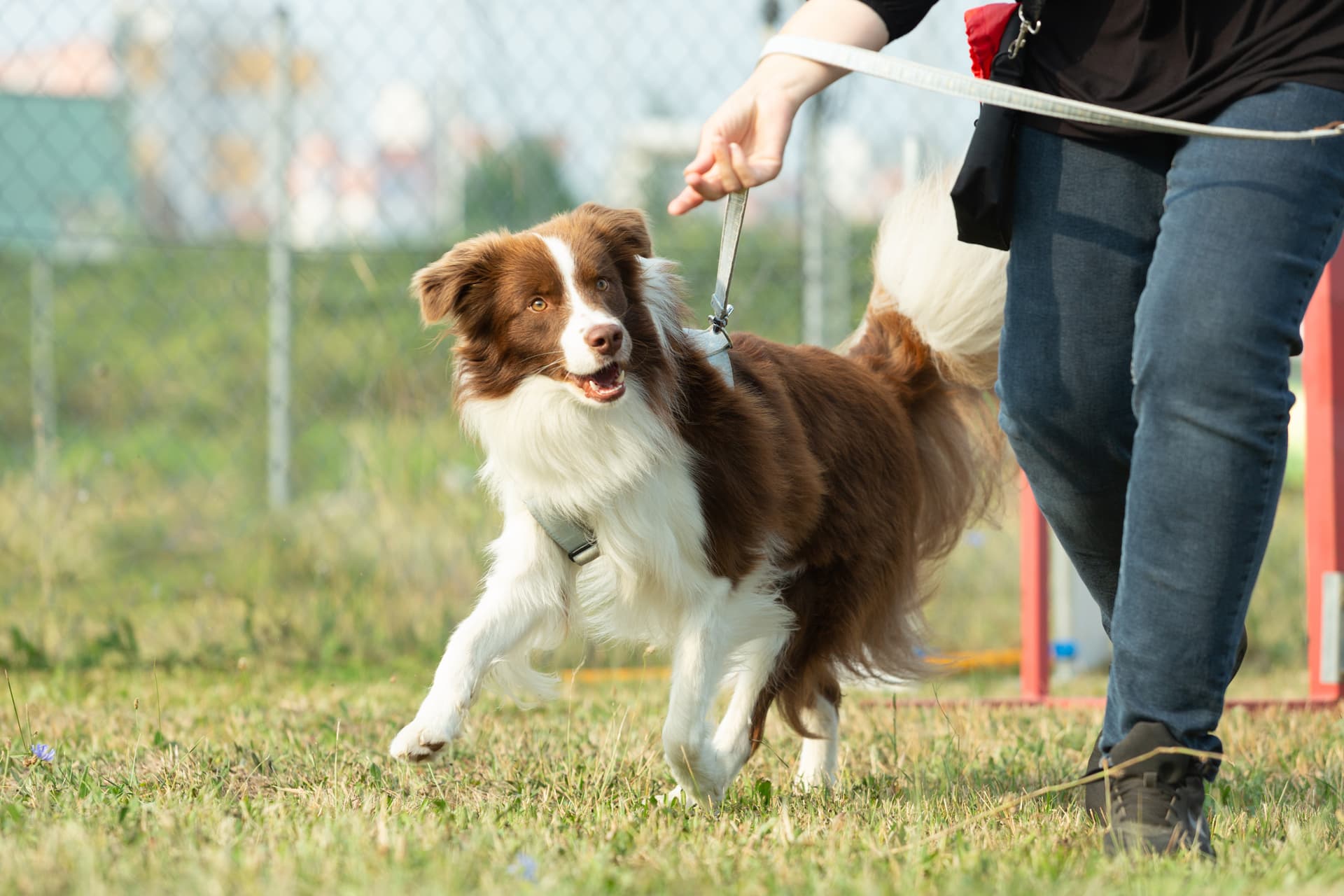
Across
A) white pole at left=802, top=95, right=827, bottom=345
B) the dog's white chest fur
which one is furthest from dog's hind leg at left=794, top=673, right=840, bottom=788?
white pole at left=802, top=95, right=827, bottom=345

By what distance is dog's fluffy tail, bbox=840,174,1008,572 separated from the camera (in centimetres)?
354

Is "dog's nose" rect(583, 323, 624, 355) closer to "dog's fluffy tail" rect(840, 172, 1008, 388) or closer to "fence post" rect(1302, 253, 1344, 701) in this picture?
"dog's fluffy tail" rect(840, 172, 1008, 388)

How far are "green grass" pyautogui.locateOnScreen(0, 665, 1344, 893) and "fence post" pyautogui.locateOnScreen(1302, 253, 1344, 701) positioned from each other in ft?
1.10

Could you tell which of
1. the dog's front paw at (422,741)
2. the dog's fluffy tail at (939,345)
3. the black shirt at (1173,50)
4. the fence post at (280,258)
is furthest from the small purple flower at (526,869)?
the fence post at (280,258)

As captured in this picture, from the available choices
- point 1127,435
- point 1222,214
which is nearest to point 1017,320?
point 1127,435

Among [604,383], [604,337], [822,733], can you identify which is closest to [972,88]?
[604,337]

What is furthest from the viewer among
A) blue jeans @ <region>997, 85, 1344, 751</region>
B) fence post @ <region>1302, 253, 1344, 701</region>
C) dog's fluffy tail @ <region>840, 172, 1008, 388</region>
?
fence post @ <region>1302, 253, 1344, 701</region>

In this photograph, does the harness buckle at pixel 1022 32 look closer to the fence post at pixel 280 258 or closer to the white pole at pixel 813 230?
the white pole at pixel 813 230

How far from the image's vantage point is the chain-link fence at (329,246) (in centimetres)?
523

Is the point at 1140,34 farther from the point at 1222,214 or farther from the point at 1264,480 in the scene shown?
the point at 1264,480

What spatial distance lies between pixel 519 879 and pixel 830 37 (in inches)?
54.3

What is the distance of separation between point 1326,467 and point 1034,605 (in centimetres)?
95

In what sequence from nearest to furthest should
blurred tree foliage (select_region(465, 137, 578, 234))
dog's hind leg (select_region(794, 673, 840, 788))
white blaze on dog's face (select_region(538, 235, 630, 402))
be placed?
white blaze on dog's face (select_region(538, 235, 630, 402))
dog's hind leg (select_region(794, 673, 840, 788))
blurred tree foliage (select_region(465, 137, 578, 234))

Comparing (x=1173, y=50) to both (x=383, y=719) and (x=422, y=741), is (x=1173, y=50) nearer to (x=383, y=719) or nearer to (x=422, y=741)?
(x=422, y=741)
